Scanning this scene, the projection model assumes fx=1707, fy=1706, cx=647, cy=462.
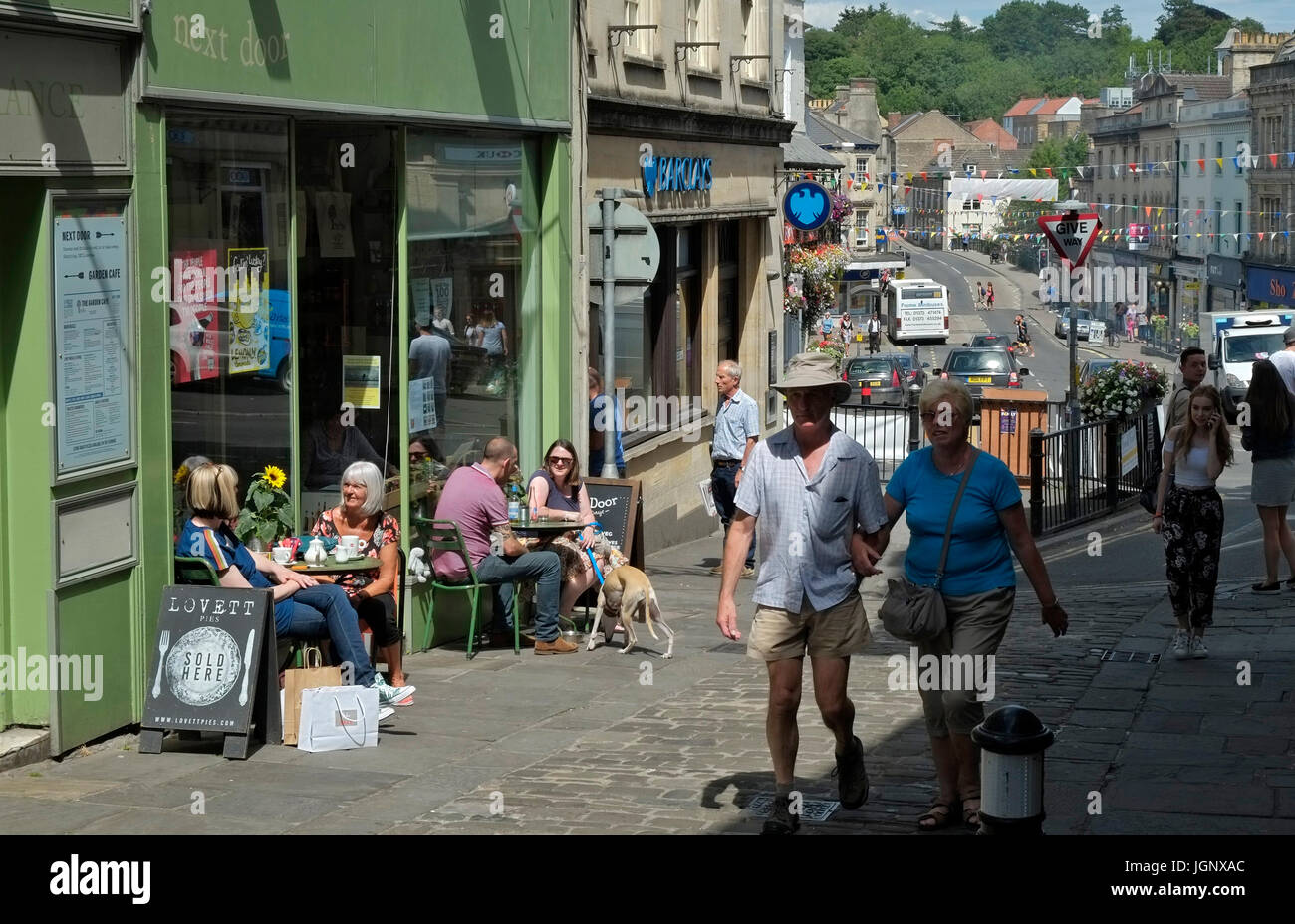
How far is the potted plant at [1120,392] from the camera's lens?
Answer: 66.2 ft

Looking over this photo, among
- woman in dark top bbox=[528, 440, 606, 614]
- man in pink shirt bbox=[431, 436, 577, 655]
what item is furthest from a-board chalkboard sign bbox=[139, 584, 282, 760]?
woman in dark top bbox=[528, 440, 606, 614]

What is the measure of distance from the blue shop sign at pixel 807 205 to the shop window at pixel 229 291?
13.6 meters

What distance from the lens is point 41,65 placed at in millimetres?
7688

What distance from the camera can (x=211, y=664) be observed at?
27.3ft

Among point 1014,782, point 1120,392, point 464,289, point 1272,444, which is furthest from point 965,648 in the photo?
point 1120,392

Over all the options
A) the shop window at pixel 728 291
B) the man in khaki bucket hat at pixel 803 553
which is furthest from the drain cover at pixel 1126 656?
the shop window at pixel 728 291

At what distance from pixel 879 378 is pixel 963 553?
3690 cm

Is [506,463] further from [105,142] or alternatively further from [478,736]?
[105,142]

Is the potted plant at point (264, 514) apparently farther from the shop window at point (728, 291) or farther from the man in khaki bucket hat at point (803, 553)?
the shop window at point (728, 291)

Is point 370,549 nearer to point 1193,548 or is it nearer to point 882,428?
point 1193,548

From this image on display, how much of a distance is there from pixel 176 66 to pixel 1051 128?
186 m

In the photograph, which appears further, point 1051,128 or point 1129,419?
point 1051,128

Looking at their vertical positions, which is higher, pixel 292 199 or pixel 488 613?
pixel 292 199
